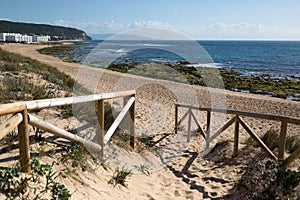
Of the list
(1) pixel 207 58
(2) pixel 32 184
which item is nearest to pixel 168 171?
(2) pixel 32 184

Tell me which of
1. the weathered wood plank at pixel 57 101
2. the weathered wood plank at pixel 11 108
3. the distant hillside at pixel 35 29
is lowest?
the weathered wood plank at pixel 57 101

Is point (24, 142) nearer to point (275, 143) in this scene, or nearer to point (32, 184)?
point (32, 184)

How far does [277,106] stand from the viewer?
1409 centimetres

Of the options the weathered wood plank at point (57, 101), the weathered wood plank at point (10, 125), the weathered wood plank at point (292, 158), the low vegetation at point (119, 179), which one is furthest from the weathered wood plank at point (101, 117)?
the weathered wood plank at point (292, 158)

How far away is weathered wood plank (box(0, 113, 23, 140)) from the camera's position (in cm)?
243

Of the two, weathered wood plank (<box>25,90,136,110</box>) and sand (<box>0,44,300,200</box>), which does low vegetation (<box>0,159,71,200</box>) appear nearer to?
sand (<box>0,44,300,200</box>)

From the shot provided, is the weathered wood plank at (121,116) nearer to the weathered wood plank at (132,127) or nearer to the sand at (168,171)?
the weathered wood plank at (132,127)

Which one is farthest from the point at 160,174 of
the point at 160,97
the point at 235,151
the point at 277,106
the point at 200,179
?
the point at 277,106

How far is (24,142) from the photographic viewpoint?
9.02ft

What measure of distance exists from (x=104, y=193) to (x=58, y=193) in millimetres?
723

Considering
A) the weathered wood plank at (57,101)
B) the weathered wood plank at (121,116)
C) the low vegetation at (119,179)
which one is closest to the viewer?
the weathered wood plank at (57,101)

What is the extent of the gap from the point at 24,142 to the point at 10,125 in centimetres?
33

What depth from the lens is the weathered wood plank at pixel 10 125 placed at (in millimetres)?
2425

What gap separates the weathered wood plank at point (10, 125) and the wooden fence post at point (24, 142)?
74mm
